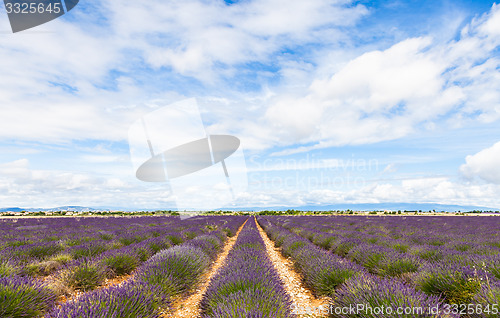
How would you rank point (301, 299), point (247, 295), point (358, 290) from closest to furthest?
point (247, 295), point (358, 290), point (301, 299)

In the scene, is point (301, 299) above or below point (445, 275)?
below

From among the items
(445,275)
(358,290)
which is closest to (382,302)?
(358,290)

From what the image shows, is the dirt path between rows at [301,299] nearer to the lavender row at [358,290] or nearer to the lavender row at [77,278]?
the lavender row at [358,290]

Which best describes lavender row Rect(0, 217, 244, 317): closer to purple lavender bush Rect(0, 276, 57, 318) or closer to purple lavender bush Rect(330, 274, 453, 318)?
purple lavender bush Rect(0, 276, 57, 318)

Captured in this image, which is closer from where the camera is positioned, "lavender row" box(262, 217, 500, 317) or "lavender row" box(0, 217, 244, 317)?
"lavender row" box(262, 217, 500, 317)

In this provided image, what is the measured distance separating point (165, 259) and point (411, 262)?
5.38m

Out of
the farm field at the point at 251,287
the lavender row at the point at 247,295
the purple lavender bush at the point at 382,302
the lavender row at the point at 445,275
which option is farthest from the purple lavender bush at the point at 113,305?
the lavender row at the point at 445,275

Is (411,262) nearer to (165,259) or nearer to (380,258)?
(380,258)

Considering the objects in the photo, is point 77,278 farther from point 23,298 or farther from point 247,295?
point 247,295

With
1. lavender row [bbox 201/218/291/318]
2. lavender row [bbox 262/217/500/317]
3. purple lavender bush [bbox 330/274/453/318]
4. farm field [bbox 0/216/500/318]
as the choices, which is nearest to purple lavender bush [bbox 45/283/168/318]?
farm field [bbox 0/216/500/318]

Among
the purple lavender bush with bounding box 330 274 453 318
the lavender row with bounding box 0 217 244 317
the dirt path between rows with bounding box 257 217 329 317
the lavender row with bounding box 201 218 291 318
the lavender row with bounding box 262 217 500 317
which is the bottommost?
the dirt path between rows with bounding box 257 217 329 317

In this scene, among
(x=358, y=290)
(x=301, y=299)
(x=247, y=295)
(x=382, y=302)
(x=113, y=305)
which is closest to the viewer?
(x=113, y=305)

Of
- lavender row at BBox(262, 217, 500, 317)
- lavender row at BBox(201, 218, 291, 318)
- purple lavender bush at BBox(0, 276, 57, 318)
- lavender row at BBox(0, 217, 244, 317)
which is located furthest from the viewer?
lavender row at BBox(0, 217, 244, 317)

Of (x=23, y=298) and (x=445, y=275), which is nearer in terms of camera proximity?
(x=23, y=298)
